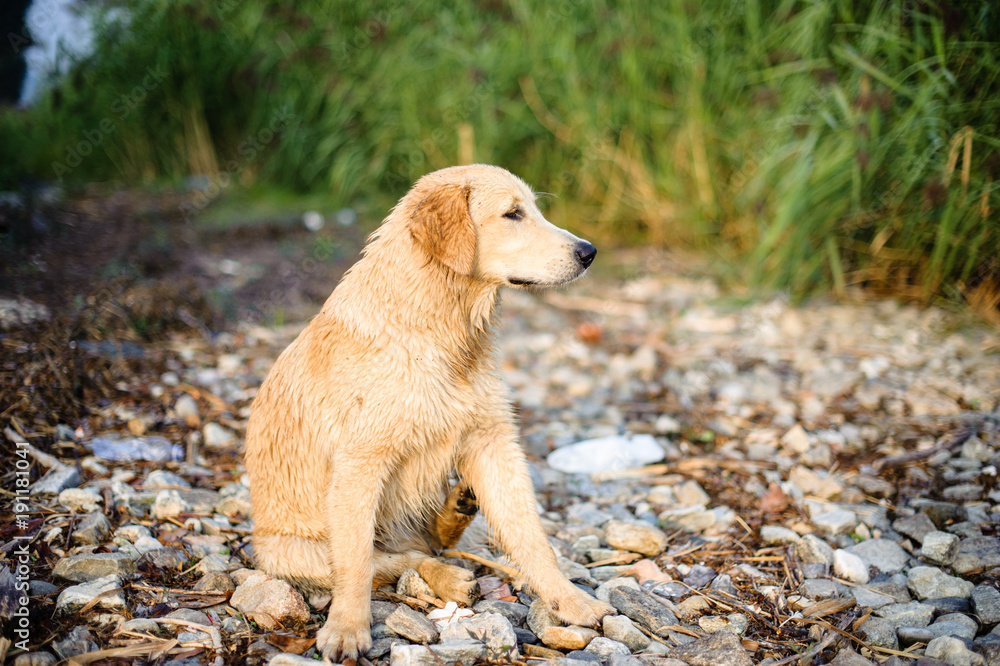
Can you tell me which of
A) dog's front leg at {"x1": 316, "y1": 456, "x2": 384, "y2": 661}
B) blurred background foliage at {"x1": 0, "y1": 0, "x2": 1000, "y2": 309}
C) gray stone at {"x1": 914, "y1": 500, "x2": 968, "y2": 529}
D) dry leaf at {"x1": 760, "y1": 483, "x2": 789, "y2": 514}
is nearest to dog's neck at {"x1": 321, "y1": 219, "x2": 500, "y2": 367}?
dog's front leg at {"x1": 316, "y1": 456, "x2": 384, "y2": 661}

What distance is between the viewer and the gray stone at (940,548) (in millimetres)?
2943

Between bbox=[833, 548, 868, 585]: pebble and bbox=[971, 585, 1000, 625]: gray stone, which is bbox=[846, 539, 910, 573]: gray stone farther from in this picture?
bbox=[971, 585, 1000, 625]: gray stone

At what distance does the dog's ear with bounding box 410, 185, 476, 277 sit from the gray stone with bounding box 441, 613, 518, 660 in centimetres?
126

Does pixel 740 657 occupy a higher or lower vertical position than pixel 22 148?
lower

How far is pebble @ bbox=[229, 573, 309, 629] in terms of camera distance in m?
2.50

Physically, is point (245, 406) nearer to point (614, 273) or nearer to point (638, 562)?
point (638, 562)

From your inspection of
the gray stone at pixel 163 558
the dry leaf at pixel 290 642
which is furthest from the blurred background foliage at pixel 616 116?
the gray stone at pixel 163 558

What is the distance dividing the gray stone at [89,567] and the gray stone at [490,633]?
4.05ft

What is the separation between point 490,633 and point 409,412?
32.0 inches

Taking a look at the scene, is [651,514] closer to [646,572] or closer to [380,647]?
[646,572]

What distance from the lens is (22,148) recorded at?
8.04 metres

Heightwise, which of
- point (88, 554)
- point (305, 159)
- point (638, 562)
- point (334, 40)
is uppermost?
point (334, 40)

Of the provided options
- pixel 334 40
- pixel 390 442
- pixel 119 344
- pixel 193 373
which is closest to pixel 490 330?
pixel 390 442

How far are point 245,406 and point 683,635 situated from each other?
9.44 feet
